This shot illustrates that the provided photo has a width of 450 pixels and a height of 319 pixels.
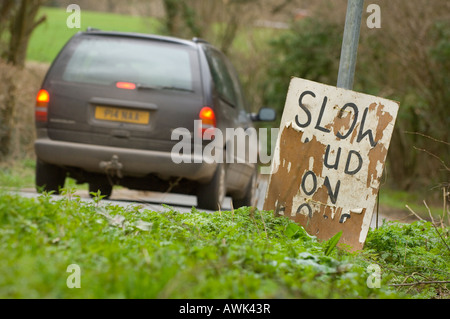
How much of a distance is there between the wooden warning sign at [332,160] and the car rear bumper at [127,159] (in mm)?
Result: 1917

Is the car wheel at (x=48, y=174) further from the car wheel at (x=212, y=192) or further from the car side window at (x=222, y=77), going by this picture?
the car side window at (x=222, y=77)

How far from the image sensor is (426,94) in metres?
17.7

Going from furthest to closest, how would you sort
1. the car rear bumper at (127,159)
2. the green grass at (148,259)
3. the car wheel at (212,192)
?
the car wheel at (212,192) < the car rear bumper at (127,159) < the green grass at (148,259)

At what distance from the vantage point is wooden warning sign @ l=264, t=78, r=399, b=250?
6.52 m

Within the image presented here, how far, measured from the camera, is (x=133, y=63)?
882cm

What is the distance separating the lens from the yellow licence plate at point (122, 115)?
28.4 feet

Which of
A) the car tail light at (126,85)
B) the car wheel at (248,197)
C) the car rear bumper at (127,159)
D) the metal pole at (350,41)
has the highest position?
the metal pole at (350,41)

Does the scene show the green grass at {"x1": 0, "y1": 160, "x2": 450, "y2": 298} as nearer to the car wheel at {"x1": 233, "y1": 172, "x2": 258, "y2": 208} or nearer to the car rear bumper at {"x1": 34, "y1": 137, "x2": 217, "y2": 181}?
the car rear bumper at {"x1": 34, "y1": 137, "x2": 217, "y2": 181}

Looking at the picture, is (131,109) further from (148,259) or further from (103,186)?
(148,259)

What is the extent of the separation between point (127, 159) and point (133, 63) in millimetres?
1049

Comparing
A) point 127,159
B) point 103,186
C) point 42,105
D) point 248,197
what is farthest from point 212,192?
point 248,197

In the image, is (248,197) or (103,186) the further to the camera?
(248,197)

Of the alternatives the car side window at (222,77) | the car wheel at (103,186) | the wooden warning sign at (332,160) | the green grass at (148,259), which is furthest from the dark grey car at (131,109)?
the green grass at (148,259)

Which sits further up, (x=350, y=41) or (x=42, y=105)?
(x=350, y=41)
